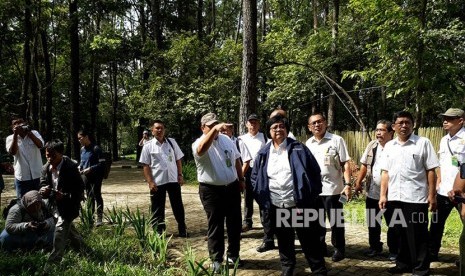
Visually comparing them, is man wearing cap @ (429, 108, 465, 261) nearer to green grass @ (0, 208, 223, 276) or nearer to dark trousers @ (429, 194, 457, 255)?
dark trousers @ (429, 194, 457, 255)

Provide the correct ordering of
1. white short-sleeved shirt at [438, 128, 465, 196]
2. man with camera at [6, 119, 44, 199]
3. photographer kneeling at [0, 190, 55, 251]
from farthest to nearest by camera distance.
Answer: man with camera at [6, 119, 44, 199] → photographer kneeling at [0, 190, 55, 251] → white short-sleeved shirt at [438, 128, 465, 196]

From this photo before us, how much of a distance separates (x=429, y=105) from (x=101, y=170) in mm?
7167

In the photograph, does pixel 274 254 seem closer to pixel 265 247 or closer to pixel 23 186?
pixel 265 247

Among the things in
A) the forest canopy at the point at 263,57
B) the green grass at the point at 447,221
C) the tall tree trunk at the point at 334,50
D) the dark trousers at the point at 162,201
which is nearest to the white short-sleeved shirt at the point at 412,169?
the green grass at the point at 447,221

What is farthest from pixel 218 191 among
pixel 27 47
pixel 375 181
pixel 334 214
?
pixel 27 47

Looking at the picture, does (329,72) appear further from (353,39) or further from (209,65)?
(209,65)

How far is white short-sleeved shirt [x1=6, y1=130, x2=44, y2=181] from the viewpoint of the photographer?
632cm

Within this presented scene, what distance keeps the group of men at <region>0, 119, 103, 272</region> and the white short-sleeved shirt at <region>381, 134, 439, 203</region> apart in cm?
368

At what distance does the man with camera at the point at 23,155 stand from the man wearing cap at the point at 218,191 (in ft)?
10.8

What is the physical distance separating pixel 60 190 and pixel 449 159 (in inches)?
184

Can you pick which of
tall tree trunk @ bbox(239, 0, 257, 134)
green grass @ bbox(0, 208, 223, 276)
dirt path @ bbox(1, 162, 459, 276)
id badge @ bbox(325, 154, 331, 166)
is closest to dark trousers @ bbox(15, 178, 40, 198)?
green grass @ bbox(0, 208, 223, 276)

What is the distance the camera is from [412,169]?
425 centimetres

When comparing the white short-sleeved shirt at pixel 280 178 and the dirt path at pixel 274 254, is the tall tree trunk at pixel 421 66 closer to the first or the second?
the dirt path at pixel 274 254

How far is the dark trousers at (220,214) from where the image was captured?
4.58 m
